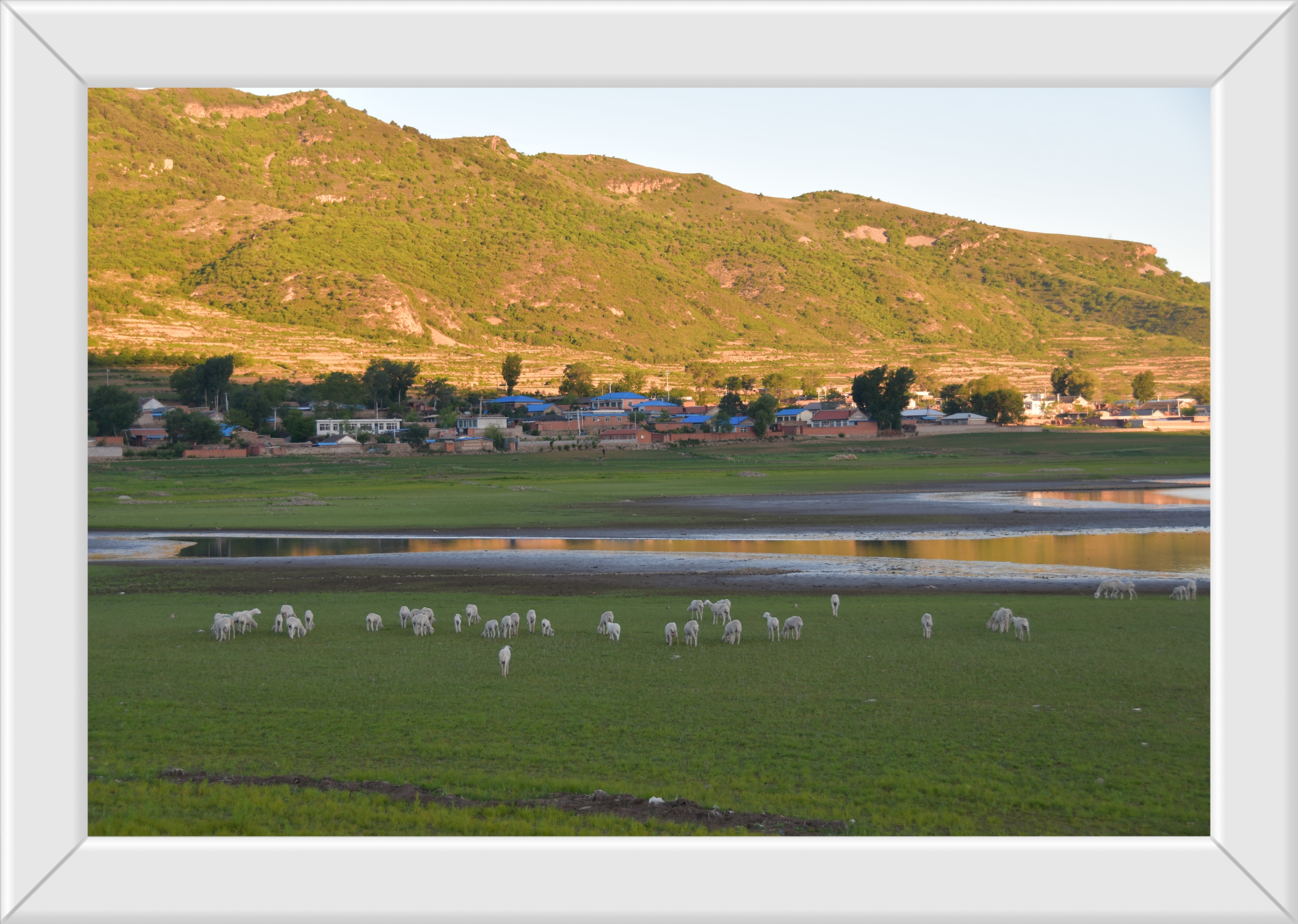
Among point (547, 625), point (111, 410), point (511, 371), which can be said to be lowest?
point (547, 625)

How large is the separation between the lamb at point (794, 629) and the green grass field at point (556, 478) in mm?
19054

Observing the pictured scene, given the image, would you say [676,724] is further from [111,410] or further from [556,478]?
[111,410]

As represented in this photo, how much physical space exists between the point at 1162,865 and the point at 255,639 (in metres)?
12.7

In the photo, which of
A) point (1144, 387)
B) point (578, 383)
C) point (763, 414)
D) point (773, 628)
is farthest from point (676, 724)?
point (1144, 387)

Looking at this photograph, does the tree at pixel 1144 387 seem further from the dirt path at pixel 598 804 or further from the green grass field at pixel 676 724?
the dirt path at pixel 598 804

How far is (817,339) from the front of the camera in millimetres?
181000

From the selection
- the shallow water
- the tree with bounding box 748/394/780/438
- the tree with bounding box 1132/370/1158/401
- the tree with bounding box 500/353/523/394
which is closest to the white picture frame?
the shallow water

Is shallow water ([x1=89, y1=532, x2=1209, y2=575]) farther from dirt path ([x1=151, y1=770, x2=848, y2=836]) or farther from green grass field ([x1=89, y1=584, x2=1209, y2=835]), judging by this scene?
dirt path ([x1=151, y1=770, x2=848, y2=836])

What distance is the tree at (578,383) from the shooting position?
11275cm

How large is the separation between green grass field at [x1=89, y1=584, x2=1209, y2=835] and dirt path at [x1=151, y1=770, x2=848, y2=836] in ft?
0.44

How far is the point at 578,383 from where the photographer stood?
114m

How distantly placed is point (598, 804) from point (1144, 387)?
4800 inches

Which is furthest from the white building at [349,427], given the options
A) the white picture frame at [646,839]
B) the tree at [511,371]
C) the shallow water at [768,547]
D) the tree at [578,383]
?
the white picture frame at [646,839]

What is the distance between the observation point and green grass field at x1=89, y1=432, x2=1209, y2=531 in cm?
3612
